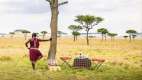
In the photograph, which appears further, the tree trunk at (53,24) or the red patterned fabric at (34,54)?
the tree trunk at (53,24)

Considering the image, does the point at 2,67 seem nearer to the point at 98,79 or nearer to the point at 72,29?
the point at 98,79

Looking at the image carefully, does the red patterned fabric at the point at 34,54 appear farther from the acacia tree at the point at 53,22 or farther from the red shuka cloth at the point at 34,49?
the acacia tree at the point at 53,22

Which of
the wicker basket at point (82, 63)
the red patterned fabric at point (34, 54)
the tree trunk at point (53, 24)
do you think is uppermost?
the tree trunk at point (53, 24)

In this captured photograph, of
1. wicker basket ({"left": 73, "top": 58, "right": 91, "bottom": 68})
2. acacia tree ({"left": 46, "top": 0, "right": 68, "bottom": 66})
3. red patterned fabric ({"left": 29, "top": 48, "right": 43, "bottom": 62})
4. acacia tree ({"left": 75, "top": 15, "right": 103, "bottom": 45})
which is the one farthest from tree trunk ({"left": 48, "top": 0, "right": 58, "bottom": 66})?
acacia tree ({"left": 75, "top": 15, "right": 103, "bottom": 45})

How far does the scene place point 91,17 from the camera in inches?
2916

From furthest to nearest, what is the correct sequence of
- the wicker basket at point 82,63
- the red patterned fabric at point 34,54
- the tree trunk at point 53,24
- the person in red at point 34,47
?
1. the tree trunk at point 53,24
2. the wicker basket at point 82,63
3. the red patterned fabric at point 34,54
4. the person in red at point 34,47

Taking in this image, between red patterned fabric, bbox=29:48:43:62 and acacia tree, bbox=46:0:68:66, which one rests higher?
acacia tree, bbox=46:0:68:66

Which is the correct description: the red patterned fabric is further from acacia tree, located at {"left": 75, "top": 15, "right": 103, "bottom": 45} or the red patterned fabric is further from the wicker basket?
acacia tree, located at {"left": 75, "top": 15, "right": 103, "bottom": 45}

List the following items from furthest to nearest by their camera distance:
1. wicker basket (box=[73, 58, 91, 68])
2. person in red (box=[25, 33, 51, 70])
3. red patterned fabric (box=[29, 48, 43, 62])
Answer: wicker basket (box=[73, 58, 91, 68]) → red patterned fabric (box=[29, 48, 43, 62]) → person in red (box=[25, 33, 51, 70])

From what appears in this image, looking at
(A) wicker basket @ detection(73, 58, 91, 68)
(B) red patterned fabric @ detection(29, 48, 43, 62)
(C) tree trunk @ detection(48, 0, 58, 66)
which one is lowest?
(A) wicker basket @ detection(73, 58, 91, 68)

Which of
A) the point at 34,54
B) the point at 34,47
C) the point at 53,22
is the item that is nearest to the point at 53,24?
the point at 53,22

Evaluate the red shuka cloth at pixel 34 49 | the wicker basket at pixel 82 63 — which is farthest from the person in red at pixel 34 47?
the wicker basket at pixel 82 63

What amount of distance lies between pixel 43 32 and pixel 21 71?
364ft

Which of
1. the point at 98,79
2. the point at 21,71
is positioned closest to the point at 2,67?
the point at 21,71
